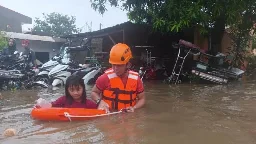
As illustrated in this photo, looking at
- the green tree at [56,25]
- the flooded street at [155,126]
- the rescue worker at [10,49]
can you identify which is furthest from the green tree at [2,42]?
the green tree at [56,25]

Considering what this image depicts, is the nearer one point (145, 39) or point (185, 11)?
Answer: point (185, 11)

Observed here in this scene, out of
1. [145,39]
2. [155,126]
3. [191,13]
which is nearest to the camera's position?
[155,126]

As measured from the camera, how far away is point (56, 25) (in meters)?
35.0

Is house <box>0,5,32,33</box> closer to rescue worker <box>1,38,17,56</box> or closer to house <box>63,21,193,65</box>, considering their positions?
house <box>63,21,193,65</box>

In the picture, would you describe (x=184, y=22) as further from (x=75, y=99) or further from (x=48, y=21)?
(x=48, y=21)

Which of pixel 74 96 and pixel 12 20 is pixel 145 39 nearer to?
pixel 12 20

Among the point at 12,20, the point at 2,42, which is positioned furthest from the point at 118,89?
the point at 12,20

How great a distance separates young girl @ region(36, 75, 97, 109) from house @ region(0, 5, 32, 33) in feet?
54.5

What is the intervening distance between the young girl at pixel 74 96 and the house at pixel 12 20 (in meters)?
16.6

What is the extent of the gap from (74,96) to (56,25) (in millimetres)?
31153

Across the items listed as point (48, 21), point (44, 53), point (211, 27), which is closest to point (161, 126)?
point (211, 27)

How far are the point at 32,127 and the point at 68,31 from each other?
3163 cm

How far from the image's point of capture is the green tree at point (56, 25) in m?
33.8

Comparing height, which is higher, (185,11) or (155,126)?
(185,11)
